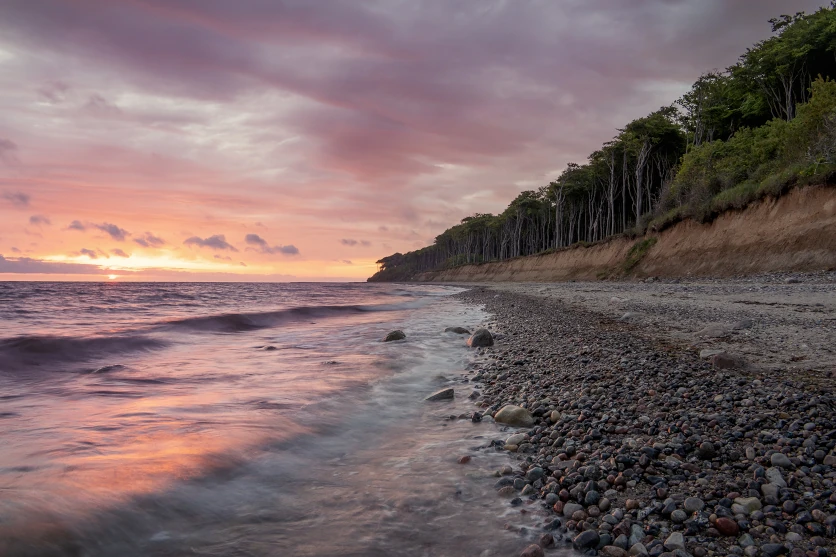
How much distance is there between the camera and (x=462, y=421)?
5.02m

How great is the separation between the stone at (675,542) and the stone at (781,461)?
1044 millimetres

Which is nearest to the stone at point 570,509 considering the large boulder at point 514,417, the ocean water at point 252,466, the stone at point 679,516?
the ocean water at point 252,466

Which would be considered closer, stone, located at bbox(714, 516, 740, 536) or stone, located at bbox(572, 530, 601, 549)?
stone, located at bbox(714, 516, 740, 536)

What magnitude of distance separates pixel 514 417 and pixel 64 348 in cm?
1321

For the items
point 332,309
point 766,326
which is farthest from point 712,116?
point 766,326

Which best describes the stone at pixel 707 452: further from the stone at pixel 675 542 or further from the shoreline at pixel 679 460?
the stone at pixel 675 542

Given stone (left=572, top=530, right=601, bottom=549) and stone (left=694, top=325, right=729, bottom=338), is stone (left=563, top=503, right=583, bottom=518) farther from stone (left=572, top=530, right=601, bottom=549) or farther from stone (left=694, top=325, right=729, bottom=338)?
stone (left=694, top=325, right=729, bottom=338)

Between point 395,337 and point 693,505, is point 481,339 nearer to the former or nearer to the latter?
point 395,337

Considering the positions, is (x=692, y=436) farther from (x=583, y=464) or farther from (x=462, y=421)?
(x=462, y=421)

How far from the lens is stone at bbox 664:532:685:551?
235 centimetres

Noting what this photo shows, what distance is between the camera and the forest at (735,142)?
20453 mm

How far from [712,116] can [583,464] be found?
48.1m

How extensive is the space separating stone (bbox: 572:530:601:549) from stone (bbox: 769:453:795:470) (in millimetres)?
1375

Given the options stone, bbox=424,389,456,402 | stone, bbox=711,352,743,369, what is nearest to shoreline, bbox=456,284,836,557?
stone, bbox=711,352,743,369
